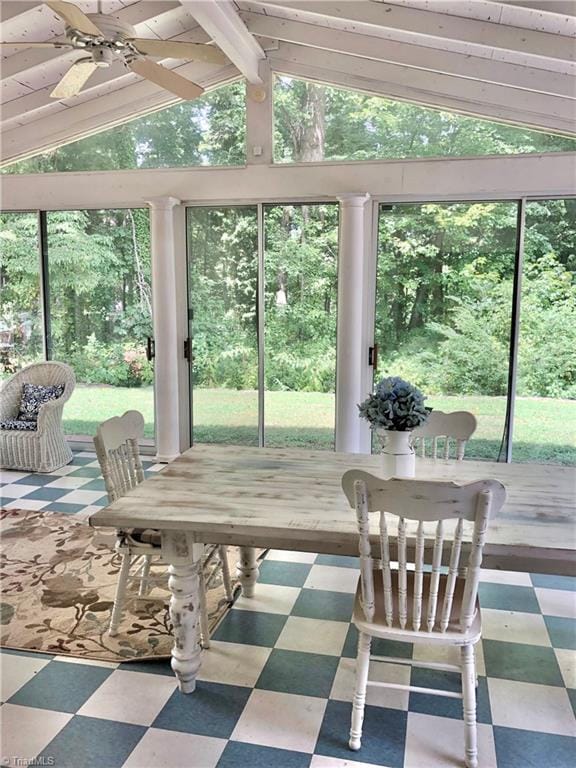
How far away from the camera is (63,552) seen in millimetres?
3406

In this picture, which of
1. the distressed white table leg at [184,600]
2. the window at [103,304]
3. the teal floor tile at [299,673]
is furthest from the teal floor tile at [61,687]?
the window at [103,304]

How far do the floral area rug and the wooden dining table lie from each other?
0.42 metres

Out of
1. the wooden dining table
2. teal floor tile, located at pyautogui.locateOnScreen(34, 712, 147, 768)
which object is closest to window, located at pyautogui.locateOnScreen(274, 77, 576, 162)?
the wooden dining table

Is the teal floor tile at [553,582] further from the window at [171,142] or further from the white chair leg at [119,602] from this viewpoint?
the window at [171,142]

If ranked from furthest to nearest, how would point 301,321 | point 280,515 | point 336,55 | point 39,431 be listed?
point 301,321 → point 39,431 → point 336,55 → point 280,515

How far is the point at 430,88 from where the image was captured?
4.35 m

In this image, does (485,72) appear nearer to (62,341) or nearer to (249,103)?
(249,103)

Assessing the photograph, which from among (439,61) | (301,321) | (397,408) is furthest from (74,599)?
(439,61)

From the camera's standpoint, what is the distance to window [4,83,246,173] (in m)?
4.91

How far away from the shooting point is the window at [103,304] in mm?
5312

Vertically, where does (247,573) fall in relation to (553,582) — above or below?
above

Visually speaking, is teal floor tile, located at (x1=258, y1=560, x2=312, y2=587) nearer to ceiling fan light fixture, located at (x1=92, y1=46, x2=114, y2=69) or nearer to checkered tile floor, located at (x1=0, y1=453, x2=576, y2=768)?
checkered tile floor, located at (x1=0, y1=453, x2=576, y2=768)

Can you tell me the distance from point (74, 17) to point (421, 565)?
230cm

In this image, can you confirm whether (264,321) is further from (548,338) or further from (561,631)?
(561,631)
